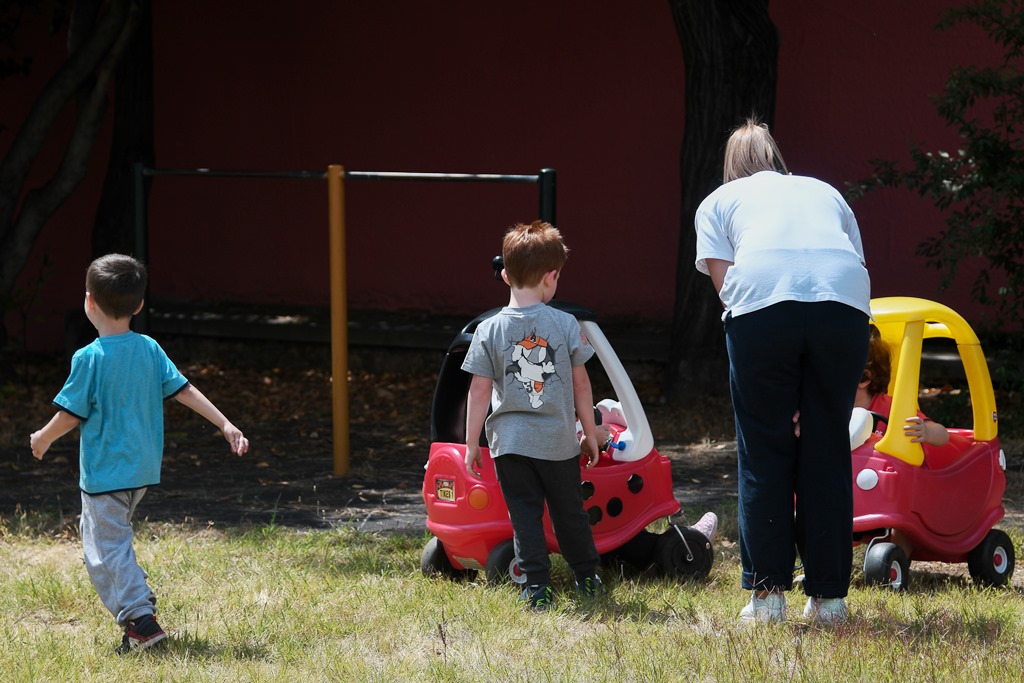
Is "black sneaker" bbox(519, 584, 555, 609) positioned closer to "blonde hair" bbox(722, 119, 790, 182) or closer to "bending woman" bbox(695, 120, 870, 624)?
"bending woman" bbox(695, 120, 870, 624)

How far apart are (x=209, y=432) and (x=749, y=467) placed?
5.22m

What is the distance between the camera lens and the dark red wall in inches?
394

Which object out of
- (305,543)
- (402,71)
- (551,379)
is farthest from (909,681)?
(402,71)

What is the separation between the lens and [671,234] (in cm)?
1089

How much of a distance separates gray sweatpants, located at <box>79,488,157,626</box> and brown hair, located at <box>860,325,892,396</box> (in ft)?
8.64

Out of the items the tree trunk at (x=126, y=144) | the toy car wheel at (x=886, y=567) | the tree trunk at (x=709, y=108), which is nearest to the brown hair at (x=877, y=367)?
the toy car wheel at (x=886, y=567)

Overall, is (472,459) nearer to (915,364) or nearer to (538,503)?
(538,503)

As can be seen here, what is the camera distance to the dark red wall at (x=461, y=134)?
394 inches

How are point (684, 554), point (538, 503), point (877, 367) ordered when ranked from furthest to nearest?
point (877, 367) → point (684, 554) → point (538, 503)

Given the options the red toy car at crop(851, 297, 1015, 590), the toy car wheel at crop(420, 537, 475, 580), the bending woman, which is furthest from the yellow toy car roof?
the toy car wheel at crop(420, 537, 475, 580)

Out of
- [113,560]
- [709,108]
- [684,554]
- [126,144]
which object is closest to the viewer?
[113,560]

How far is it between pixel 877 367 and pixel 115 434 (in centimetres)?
272

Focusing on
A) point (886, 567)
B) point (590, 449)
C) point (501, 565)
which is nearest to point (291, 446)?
point (501, 565)

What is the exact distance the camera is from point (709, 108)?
29.2 feet
